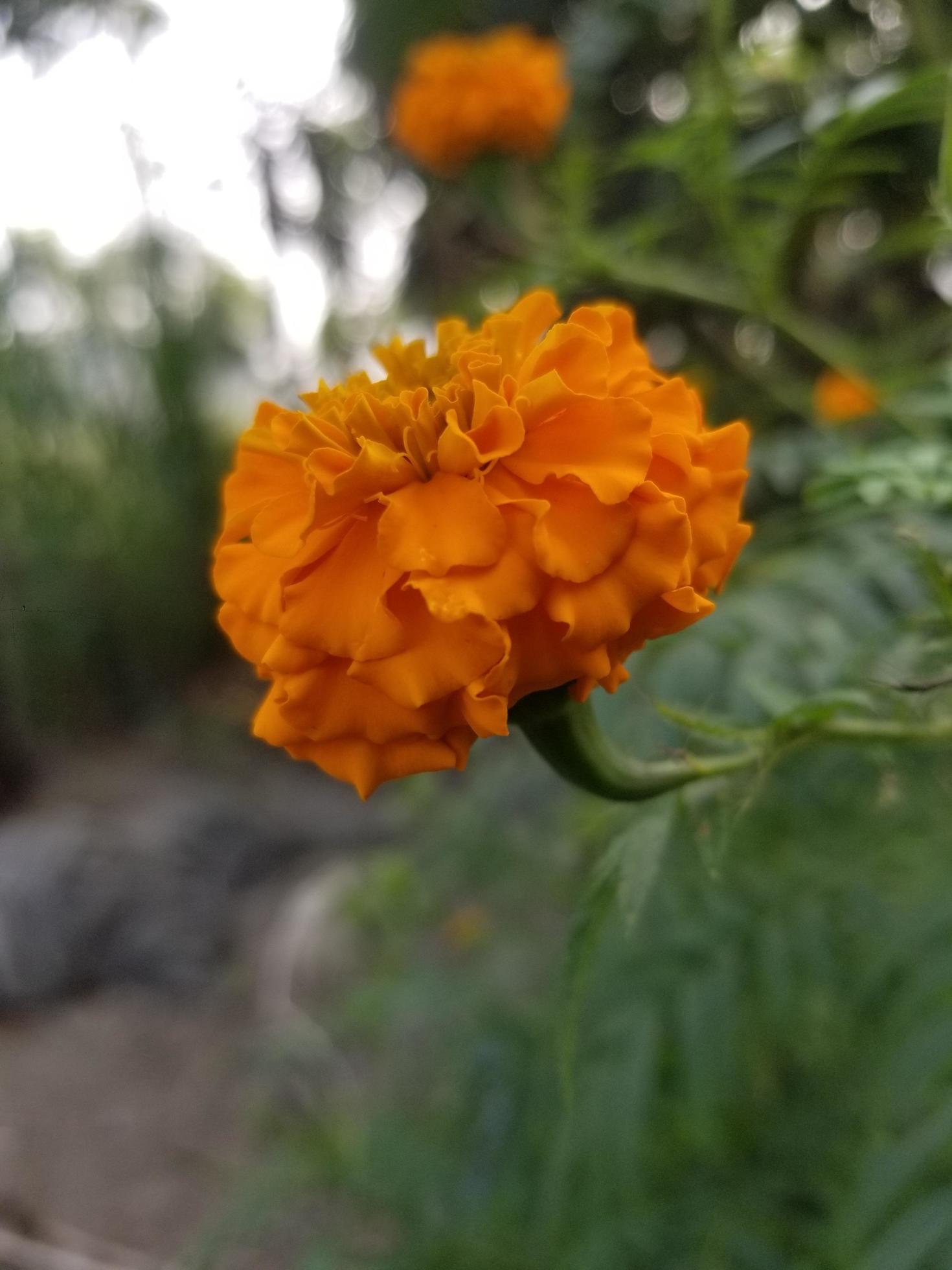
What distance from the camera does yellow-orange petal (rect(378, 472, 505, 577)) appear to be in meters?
0.34

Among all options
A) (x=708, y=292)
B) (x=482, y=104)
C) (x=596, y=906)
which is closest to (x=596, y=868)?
(x=596, y=906)

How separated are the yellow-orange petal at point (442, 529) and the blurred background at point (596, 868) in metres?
0.12

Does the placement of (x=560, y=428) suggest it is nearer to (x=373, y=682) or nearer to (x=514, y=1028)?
(x=373, y=682)

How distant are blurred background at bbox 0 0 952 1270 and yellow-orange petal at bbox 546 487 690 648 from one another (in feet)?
0.27

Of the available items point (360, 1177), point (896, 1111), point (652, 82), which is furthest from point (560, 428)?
point (652, 82)

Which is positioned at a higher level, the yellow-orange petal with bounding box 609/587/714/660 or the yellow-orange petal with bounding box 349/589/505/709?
the yellow-orange petal with bounding box 349/589/505/709

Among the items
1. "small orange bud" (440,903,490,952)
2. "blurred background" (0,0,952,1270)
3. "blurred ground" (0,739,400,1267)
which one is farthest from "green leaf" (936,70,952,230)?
"blurred ground" (0,739,400,1267)

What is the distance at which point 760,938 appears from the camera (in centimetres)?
85

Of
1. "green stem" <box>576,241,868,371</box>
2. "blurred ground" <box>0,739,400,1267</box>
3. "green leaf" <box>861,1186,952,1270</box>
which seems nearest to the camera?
"green leaf" <box>861,1186,952,1270</box>

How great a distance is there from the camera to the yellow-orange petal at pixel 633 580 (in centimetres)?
34

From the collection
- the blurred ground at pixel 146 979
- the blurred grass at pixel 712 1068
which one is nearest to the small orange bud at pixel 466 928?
the blurred ground at pixel 146 979

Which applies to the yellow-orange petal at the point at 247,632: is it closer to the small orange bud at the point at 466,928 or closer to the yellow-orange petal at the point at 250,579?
the yellow-orange petal at the point at 250,579

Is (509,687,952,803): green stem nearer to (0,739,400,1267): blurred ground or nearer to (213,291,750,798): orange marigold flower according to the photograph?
(213,291,750,798): orange marigold flower

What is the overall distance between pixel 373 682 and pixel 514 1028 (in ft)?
2.71
